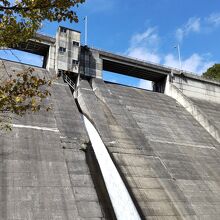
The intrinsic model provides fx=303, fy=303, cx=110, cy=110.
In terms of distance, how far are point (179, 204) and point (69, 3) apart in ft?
29.7

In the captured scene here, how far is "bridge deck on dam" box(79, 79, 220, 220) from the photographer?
1245 cm

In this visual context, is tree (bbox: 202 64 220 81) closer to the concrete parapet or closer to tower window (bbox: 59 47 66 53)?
the concrete parapet

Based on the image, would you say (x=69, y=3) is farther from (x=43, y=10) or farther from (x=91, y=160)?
(x=91, y=160)

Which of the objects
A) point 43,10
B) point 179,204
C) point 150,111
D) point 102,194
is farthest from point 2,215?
point 150,111

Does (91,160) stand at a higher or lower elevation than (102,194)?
higher

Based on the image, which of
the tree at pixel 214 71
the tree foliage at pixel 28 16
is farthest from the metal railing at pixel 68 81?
the tree at pixel 214 71

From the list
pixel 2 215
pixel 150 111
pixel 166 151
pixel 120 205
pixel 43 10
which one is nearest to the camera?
pixel 43 10

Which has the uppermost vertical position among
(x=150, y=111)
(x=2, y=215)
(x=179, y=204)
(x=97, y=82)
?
(x=97, y=82)

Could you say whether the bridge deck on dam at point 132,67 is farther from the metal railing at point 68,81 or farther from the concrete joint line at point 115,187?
the concrete joint line at point 115,187

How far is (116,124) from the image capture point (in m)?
17.3

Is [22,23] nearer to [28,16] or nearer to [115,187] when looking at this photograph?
[28,16]

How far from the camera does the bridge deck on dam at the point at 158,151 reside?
1245 centimetres

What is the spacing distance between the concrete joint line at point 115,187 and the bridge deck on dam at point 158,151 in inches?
20.3

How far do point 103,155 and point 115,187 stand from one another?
6.40ft
